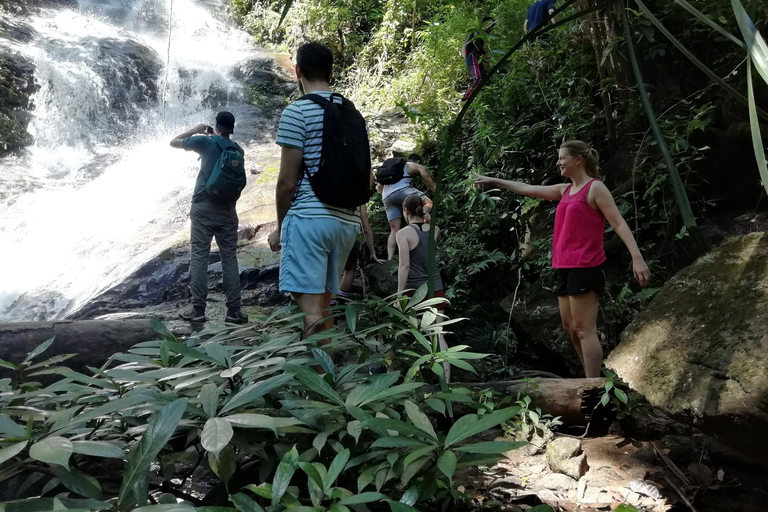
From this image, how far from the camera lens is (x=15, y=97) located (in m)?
13.4

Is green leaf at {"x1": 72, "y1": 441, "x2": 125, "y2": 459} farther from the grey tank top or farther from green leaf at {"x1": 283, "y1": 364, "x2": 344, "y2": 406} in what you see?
the grey tank top

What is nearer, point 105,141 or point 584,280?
point 584,280

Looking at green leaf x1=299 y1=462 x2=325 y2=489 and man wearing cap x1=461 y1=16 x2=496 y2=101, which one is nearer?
green leaf x1=299 y1=462 x2=325 y2=489

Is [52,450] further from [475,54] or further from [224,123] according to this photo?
[475,54]

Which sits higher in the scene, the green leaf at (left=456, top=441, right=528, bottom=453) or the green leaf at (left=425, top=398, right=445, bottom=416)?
the green leaf at (left=456, top=441, right=528, bottom=453)

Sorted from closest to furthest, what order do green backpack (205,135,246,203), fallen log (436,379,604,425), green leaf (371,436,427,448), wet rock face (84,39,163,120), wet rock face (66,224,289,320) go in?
green leaf (371,436,427,448) < fallen log (436,379,604,425) < green backpack (205,135,246,203) < wet rock face (66,224,289,320) < wet rock face (84,39,163,120)

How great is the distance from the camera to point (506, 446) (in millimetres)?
1312

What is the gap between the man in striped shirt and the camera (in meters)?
2.87

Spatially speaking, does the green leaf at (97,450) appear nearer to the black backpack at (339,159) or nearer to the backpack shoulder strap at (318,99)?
the black backpack at (339,159)

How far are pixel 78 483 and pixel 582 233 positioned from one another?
121 inches

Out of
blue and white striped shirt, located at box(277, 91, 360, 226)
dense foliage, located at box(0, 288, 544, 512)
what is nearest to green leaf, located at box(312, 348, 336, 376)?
dense foliage, located at box(0, 288, 544, 512)

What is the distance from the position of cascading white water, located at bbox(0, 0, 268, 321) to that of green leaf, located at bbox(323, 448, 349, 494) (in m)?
7.23

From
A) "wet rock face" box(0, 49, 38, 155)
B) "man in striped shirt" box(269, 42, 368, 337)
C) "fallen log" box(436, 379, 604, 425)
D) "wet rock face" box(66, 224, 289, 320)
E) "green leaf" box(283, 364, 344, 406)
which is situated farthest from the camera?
"wet rock face" box(0, 49, 38, 155)

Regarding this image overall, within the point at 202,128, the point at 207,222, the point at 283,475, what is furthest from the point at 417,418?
the point at 202,128
